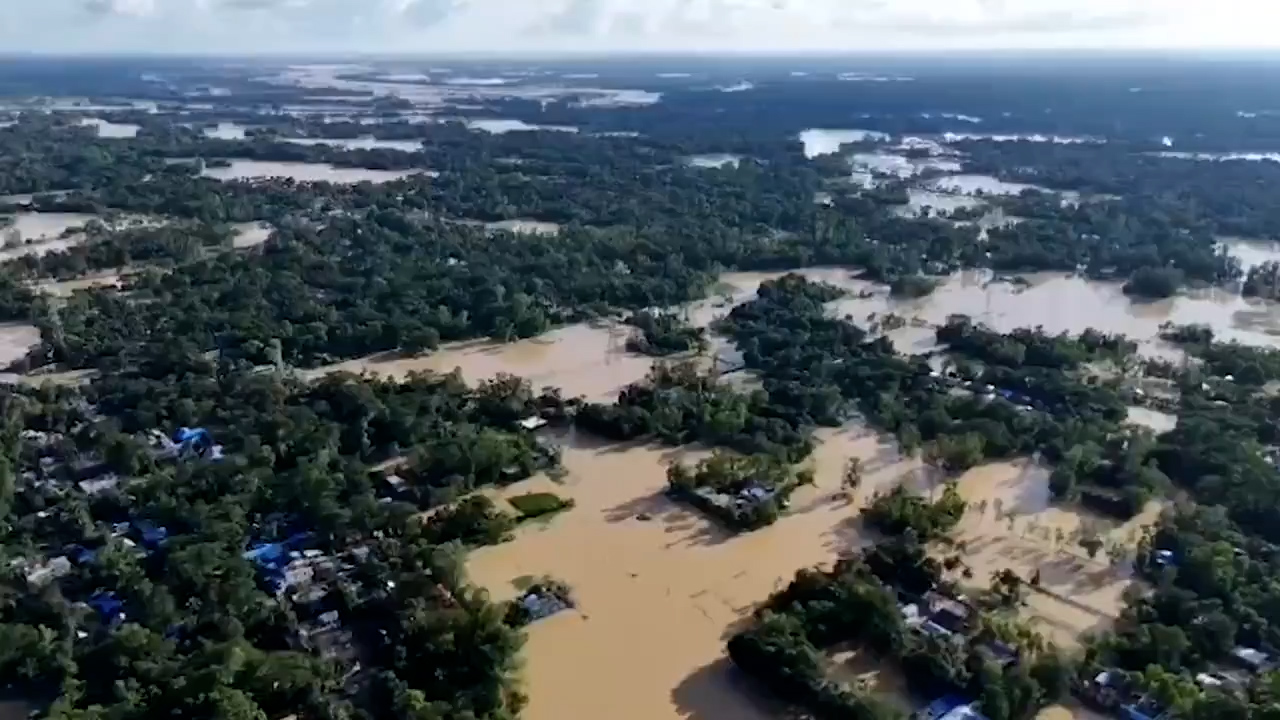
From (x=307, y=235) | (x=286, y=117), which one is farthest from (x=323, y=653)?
(x=286, y=117)

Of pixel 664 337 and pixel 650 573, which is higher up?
pixel 664 337

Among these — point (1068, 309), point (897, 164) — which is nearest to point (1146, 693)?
point (1068, 309)

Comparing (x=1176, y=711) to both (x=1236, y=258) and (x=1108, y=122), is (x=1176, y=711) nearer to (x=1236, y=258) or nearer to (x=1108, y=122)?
(x=1236, y=258)

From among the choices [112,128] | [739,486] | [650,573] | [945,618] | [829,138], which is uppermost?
[112,128]

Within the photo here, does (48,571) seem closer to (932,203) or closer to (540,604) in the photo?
(540,604)

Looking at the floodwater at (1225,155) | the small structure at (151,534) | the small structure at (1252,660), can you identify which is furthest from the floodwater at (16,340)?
the floodwater at (1225,155)

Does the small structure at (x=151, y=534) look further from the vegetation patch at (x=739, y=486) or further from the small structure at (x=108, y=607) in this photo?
the vegetation patch at (x=739, y=486)
